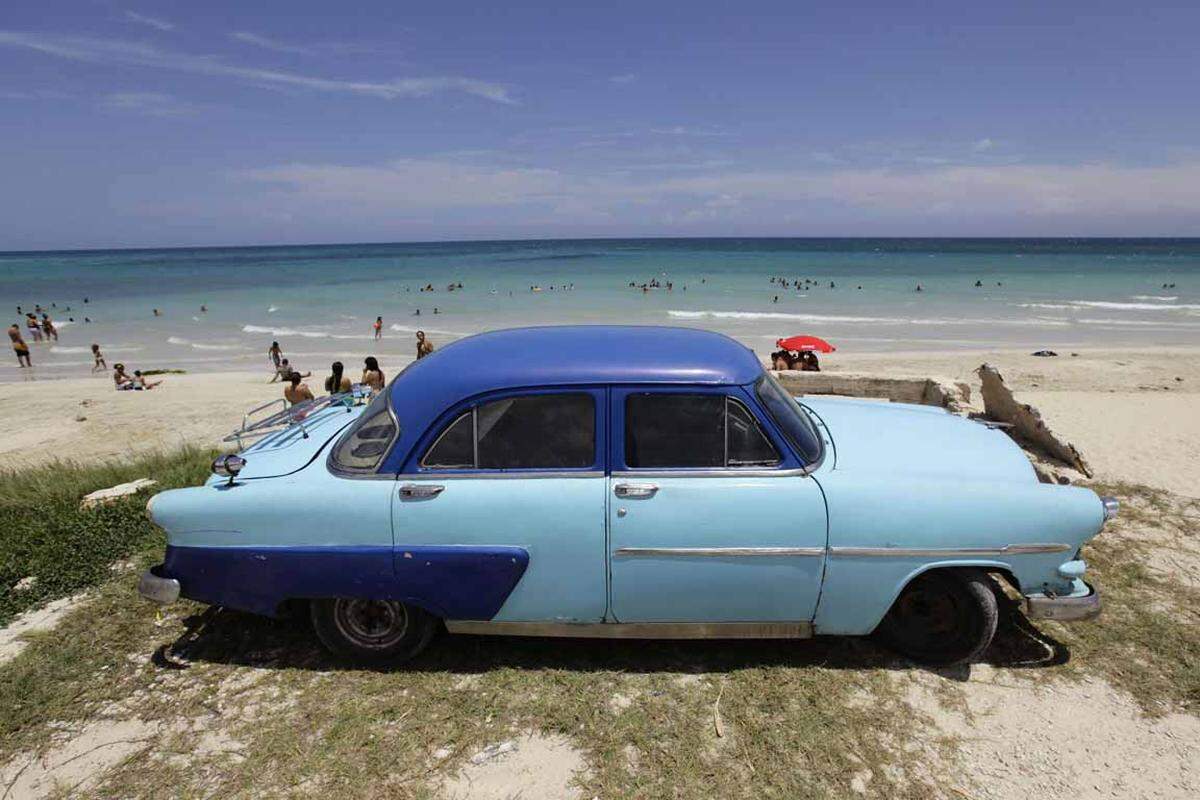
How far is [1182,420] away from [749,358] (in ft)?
33.8

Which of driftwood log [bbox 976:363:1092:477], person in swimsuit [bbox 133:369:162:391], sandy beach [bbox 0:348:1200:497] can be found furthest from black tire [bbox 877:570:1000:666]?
person in swimsuit [bbox 133:369:162:391]

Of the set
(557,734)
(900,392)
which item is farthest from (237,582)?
(900,392)

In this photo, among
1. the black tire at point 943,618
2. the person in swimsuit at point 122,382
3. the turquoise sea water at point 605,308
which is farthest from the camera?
the turquoise sea water at point 605,308

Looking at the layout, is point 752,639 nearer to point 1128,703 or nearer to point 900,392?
point 1128,703

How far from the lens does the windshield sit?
365cm

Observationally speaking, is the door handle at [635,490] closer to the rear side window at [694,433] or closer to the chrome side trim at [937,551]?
the rear side window at [694,433]

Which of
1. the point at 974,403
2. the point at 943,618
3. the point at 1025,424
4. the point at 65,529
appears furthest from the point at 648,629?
the point at 974,403

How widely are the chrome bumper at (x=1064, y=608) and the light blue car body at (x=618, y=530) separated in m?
0.05

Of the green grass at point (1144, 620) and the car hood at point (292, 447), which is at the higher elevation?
the car hood at point (292, 447)

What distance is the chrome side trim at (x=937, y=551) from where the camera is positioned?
353 centimetres

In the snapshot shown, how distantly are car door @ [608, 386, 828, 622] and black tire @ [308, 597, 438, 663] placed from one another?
123 cm

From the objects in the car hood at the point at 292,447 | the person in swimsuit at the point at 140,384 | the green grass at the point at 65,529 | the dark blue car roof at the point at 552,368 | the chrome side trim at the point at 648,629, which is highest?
the dark blue car roof at the point at 552,368

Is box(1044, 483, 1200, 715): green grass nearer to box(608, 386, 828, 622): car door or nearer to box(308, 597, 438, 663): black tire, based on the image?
box(608, 386, 828, 622): car door

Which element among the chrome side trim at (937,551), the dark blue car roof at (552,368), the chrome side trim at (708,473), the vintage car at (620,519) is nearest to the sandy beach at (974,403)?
the chrome side trim at (937,551)
